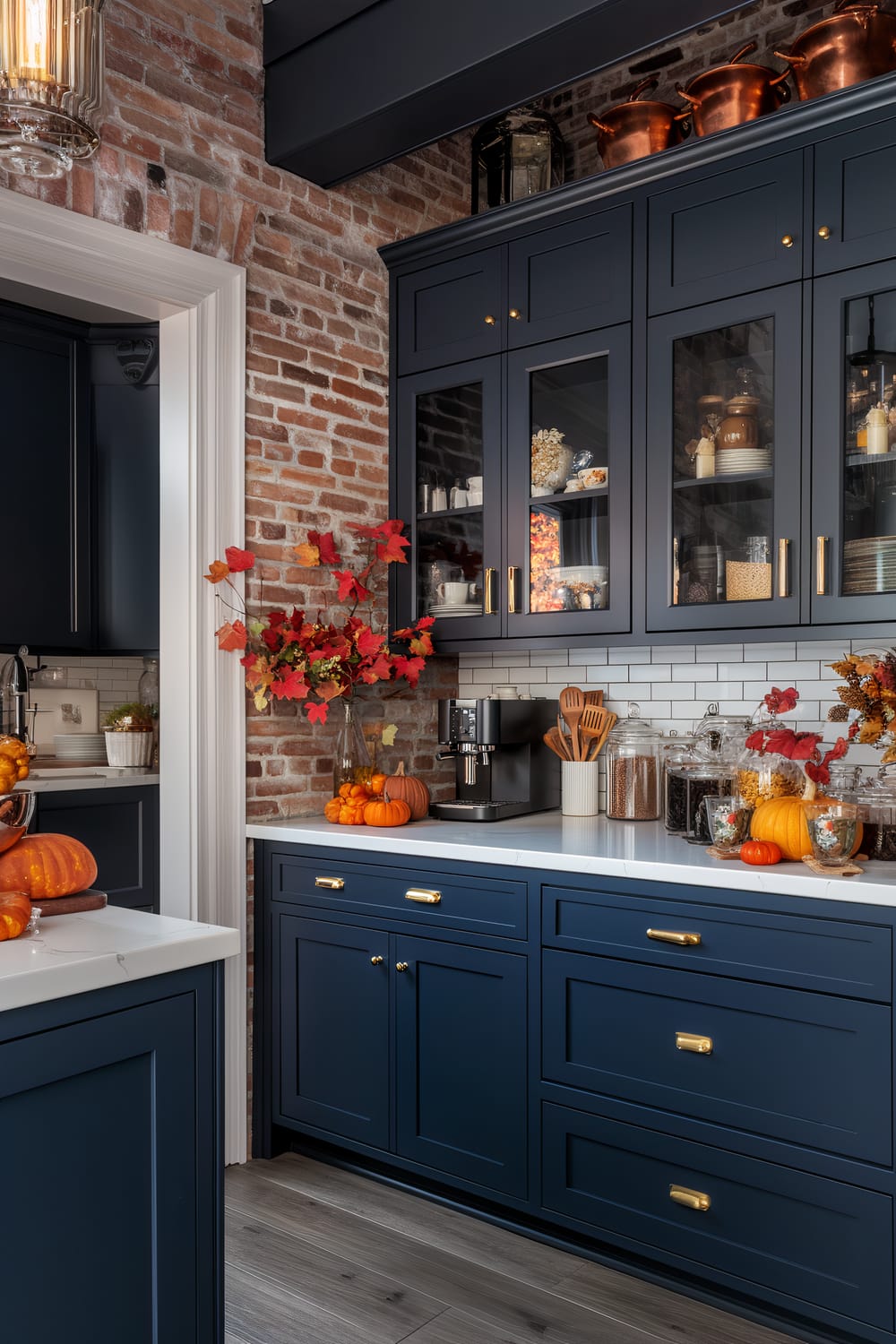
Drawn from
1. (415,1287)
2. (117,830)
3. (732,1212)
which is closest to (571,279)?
(732,1212)

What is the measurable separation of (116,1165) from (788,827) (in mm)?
1467

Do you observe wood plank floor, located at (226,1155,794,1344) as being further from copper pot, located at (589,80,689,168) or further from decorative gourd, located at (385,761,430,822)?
copper pot, located at (589,80,689,168)

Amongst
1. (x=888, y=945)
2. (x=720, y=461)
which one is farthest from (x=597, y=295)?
(x=888, y=945)

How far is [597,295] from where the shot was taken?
9.33 ft

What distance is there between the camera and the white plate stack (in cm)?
469

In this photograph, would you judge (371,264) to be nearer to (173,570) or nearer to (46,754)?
(173,570)

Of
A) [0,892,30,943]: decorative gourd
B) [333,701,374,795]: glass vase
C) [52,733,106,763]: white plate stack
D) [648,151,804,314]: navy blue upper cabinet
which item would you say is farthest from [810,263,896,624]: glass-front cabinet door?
[52,733,106,763]: white plate stack

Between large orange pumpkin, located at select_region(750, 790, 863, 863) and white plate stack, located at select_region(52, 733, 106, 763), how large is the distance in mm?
3310

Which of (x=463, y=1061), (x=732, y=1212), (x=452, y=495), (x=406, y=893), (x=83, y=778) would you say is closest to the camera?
(x=732, y=1212)

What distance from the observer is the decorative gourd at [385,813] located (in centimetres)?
292

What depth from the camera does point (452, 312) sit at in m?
3.21

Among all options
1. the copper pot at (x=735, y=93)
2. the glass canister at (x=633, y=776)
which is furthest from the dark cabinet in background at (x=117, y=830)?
the copper pot at (x=735, y=93)

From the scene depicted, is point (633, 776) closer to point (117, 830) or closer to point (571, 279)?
point (571, 279)

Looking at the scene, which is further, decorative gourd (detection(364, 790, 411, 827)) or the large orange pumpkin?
decorative gourd (detection(364, 790, 411, 827))
